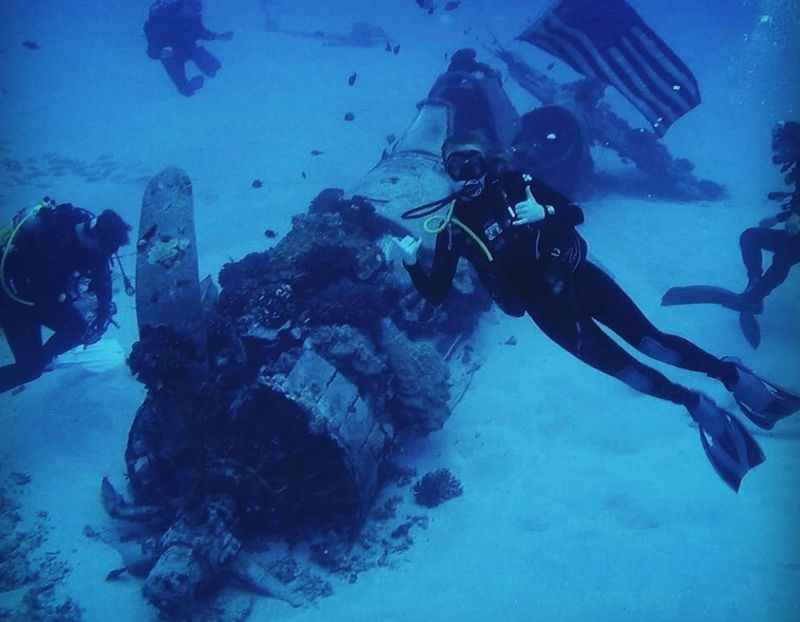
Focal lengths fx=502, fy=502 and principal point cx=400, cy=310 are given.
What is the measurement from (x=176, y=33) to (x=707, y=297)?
61.3ft

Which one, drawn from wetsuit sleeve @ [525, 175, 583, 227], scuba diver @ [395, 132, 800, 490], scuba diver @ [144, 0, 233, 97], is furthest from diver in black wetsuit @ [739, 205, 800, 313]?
scuba diver @ [144, 0, 233, 97]

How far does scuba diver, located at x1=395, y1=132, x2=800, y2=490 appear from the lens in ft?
12.7

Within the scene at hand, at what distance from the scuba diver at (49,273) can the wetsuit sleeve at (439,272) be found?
4.04m

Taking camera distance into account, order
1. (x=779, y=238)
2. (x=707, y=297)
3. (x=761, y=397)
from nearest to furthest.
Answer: (x=761, y=397)
(x=779, y=238)
(x=707, y=297)

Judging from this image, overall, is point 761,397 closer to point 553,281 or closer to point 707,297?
point 553,281

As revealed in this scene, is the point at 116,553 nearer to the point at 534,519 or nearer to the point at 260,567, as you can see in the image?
the point at 260,567

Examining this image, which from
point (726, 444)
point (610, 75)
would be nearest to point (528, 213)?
point (726, 444)

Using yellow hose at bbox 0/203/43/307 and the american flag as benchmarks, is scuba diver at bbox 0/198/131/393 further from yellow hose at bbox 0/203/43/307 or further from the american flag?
the american flag

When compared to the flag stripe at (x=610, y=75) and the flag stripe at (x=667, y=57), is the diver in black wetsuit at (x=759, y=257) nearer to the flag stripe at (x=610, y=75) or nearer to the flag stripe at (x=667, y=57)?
the flag stripe at (x=610, y=75)

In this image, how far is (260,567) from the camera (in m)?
5.48

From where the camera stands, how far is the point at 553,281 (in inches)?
158

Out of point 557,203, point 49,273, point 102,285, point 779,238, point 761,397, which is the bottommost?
point 779,238

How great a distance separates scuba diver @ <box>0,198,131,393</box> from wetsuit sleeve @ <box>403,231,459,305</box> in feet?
13.2

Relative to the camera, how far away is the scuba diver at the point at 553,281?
3.88 m
